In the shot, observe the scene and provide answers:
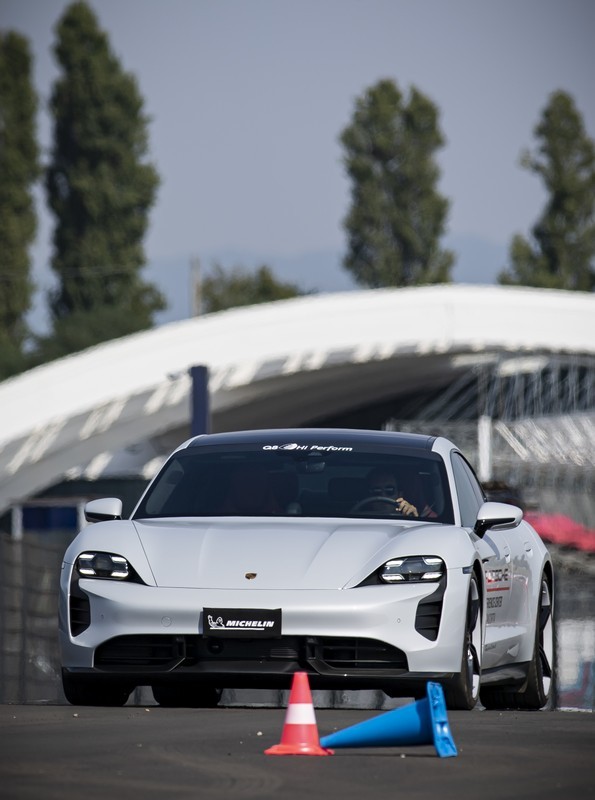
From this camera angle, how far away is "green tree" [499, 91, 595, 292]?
88562 mm

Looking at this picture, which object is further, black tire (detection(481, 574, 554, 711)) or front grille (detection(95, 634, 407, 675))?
black tire (detection(481, 574, 554, 711))

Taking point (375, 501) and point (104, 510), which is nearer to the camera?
point (104, 510)

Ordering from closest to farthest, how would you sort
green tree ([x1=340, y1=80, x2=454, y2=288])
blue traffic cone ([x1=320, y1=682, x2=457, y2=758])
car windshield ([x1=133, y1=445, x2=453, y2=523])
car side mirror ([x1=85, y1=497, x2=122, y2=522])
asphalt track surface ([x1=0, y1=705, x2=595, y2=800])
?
asphalt track surface ([x1=0, y1=705, x2=595, y2=800])
blue traffic cone ([x1=320, y1=682, x2=457, y2=758])
car side mirror ([x1=85, y1=497, x2=122, y2=522])
car windshield ([x1=133, y1=445, x2=453, y2=523])
green tree ([x1=340, y1=80, x2=454, y2=288])

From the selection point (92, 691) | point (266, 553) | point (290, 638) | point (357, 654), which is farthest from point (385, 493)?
point (92, 691)

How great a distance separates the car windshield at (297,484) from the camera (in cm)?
946

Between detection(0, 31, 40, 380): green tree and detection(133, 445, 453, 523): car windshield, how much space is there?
234ft

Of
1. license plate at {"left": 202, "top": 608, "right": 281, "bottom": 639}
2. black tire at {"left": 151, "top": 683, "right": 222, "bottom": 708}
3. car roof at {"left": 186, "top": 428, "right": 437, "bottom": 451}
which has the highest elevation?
car roof at {"left": 186, "top": 428, "right": 437, "bottom": 451}

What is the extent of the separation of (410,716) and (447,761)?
0.85 feet

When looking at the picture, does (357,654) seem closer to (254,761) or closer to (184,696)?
(254,761)

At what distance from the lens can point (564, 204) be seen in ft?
290

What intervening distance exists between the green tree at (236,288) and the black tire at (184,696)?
305ft

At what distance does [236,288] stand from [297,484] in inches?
4008

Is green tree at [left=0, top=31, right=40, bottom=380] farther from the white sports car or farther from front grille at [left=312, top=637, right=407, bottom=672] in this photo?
front grille at [left=312, top=637, right=407, bottom=672]

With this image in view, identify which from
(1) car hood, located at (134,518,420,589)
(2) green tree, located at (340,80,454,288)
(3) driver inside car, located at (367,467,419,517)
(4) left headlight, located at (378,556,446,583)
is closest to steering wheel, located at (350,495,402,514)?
(3) driver inside car, located at (367,467,419,517)
